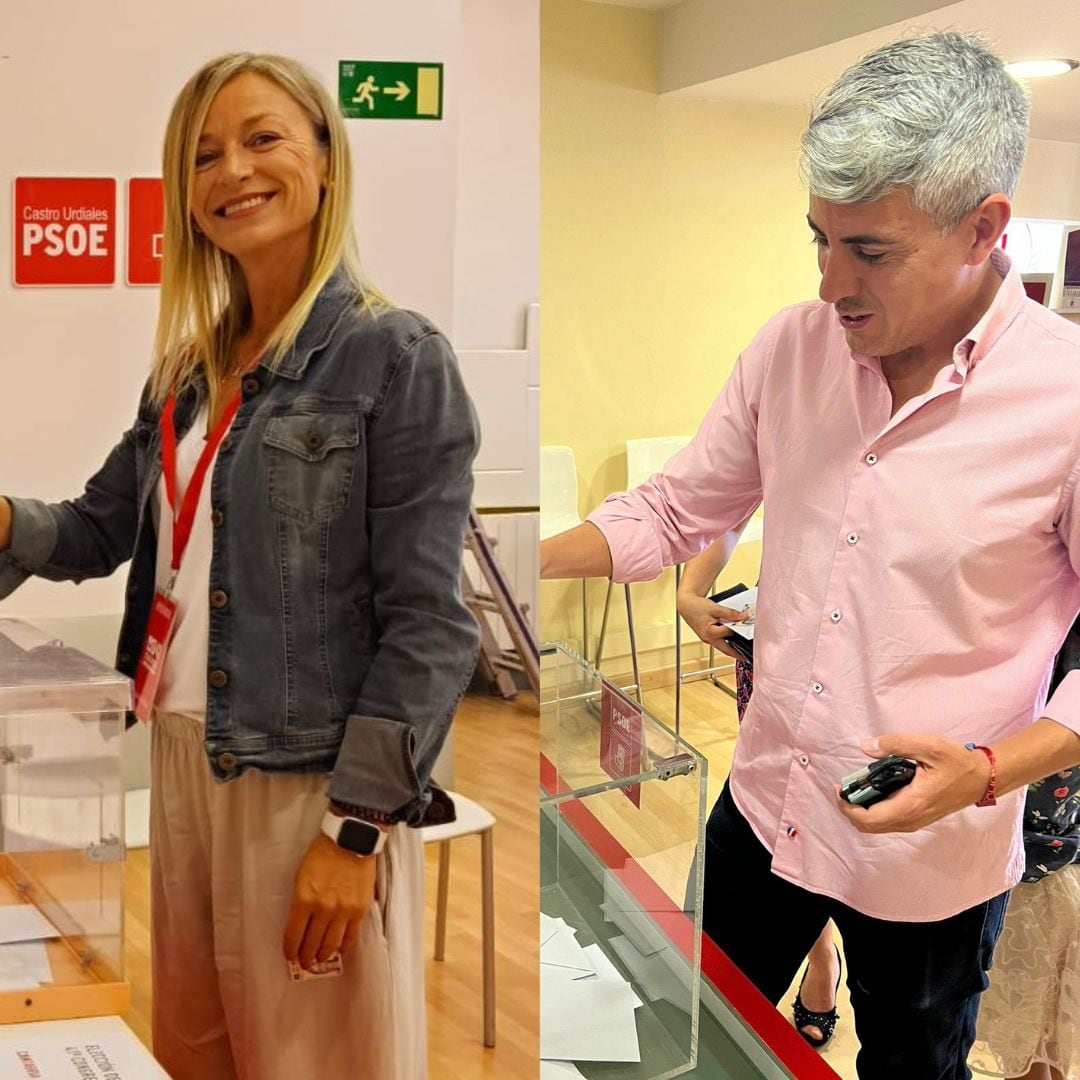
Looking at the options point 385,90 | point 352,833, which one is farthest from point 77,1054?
point 385,90

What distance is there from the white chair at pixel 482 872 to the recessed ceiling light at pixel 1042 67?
1.20m

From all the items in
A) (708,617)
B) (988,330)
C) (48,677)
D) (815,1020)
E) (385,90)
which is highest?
(385,90)

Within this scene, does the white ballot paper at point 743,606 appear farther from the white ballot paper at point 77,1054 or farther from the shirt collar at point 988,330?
the white ballot paper at point 77,1054

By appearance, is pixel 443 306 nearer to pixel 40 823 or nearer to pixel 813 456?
pixel 40 823

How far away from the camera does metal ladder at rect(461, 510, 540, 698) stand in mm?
774

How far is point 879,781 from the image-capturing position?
3.90 ft

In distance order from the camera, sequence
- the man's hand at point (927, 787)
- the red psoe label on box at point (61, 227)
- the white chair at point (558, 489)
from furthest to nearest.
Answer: the white chair at point (558, 489) < the man's hand at point (927, 787) < the red psoe label on box at point (61, 227)

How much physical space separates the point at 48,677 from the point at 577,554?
2.33ft

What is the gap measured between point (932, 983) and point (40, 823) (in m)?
1.03

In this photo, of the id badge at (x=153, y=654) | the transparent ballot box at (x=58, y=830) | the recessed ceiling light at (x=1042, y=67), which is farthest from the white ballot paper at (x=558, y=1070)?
the recessed ceiling light at (x=1042, y=67)

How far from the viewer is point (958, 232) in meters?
1.18

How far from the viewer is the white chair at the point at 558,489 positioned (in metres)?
1.62

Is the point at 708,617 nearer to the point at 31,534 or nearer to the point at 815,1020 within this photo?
the point at 815,1020

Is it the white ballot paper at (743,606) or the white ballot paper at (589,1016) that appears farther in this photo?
the white ballot paper at (743,606)
